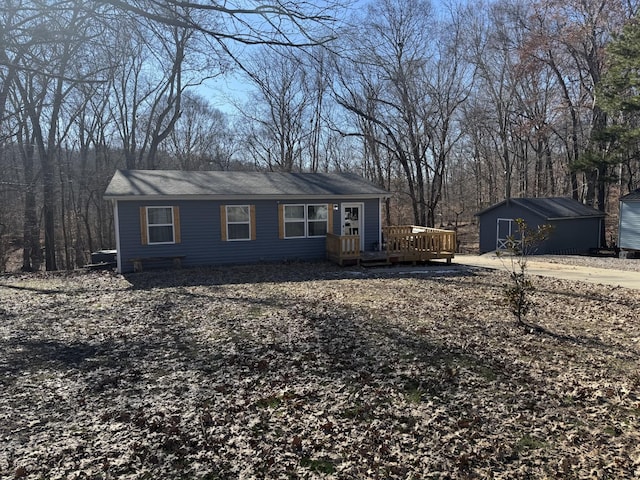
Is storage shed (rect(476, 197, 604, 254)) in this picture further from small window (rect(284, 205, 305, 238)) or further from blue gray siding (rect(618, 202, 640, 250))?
small window (rect(284, 205, 305, 238))

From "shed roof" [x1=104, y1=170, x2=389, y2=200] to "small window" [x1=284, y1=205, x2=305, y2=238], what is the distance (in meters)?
0.55

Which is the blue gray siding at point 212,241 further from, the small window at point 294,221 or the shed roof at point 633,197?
the shed roof at point 633,197

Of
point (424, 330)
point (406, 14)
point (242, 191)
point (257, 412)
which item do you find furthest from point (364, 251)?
point (406, 14)

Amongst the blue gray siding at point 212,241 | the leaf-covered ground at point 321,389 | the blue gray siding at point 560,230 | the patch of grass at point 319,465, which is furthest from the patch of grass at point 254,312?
the blue gray siding at point 560,230

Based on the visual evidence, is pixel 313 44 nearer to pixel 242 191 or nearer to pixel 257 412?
pixel 257 412

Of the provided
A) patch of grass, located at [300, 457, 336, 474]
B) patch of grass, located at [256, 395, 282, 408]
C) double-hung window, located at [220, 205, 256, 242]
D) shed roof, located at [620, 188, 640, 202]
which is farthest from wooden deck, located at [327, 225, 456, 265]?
patch of grass, located at [300, 457, 336, 474]

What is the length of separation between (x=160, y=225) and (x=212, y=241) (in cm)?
163

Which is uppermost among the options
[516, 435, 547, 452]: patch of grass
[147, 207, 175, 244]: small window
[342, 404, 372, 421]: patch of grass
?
[147, 207, 175, 244]: small window

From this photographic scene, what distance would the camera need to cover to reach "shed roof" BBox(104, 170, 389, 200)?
1351 centimetres

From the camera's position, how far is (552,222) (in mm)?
20266

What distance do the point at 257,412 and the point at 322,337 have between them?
2.32 metres

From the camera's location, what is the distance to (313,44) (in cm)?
604

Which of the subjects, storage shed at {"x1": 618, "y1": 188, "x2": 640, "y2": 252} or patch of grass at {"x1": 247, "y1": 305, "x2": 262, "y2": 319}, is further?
storage shed at {"x1": 618, "y1": 188, "x2": 640, "y2": 252}

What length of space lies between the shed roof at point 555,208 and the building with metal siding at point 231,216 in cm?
912
